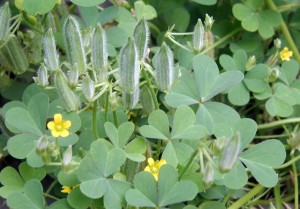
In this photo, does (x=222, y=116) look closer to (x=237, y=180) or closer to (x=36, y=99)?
(x=237, y=180)

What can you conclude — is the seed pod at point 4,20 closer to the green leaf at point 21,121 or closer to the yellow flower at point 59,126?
the green leaf at point 21,121

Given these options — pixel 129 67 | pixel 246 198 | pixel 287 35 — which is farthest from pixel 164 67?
pixel 287 35

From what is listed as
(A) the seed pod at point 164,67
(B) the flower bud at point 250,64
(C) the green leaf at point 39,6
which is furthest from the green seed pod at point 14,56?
(B) the flower bud at point 250,64

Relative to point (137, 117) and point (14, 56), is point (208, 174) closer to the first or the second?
point (137, 117)

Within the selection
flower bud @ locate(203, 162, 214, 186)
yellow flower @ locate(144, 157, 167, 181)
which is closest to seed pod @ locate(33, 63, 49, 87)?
yellow flower @ locate(144, 157, 167, 181)

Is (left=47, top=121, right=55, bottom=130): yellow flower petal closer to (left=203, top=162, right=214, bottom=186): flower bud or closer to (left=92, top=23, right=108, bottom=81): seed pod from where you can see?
(left=92, top=23, right=108, bottom=81): seed pod

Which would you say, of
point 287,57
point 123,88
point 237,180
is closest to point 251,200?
point 237,180
